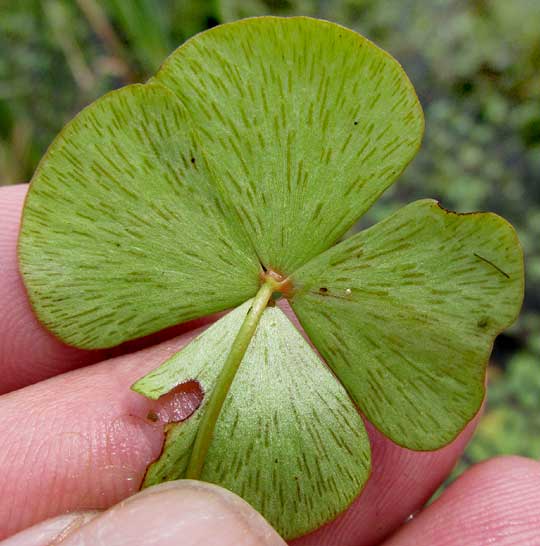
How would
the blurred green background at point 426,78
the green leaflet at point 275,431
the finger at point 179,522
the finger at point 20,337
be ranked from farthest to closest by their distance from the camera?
the blurred green background at point 426,78 < the finger at point 20,337 < the green leaflet at point 275,431 < the finger at point 179,522

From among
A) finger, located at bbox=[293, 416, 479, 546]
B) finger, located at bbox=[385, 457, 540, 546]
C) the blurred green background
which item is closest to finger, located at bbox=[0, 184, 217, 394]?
finger, located at bbox=[293, 416, 479, 546]

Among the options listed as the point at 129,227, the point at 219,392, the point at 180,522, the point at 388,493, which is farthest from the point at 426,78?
the point at 180,522

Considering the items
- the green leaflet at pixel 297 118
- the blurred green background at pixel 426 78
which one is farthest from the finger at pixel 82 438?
the blurred green background at pixel 426 78

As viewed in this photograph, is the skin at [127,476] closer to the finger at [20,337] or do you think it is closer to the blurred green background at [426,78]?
the finger at [20,337]

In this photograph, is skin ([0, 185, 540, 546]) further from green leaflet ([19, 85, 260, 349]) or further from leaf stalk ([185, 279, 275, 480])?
green leaflet ([19, 85, 260, 349])

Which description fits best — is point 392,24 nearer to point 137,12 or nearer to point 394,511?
point 137,12

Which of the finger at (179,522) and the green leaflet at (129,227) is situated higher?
the green leaflet at (129,227)

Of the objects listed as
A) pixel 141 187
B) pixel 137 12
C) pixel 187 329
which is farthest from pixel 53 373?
pixel 137 12
